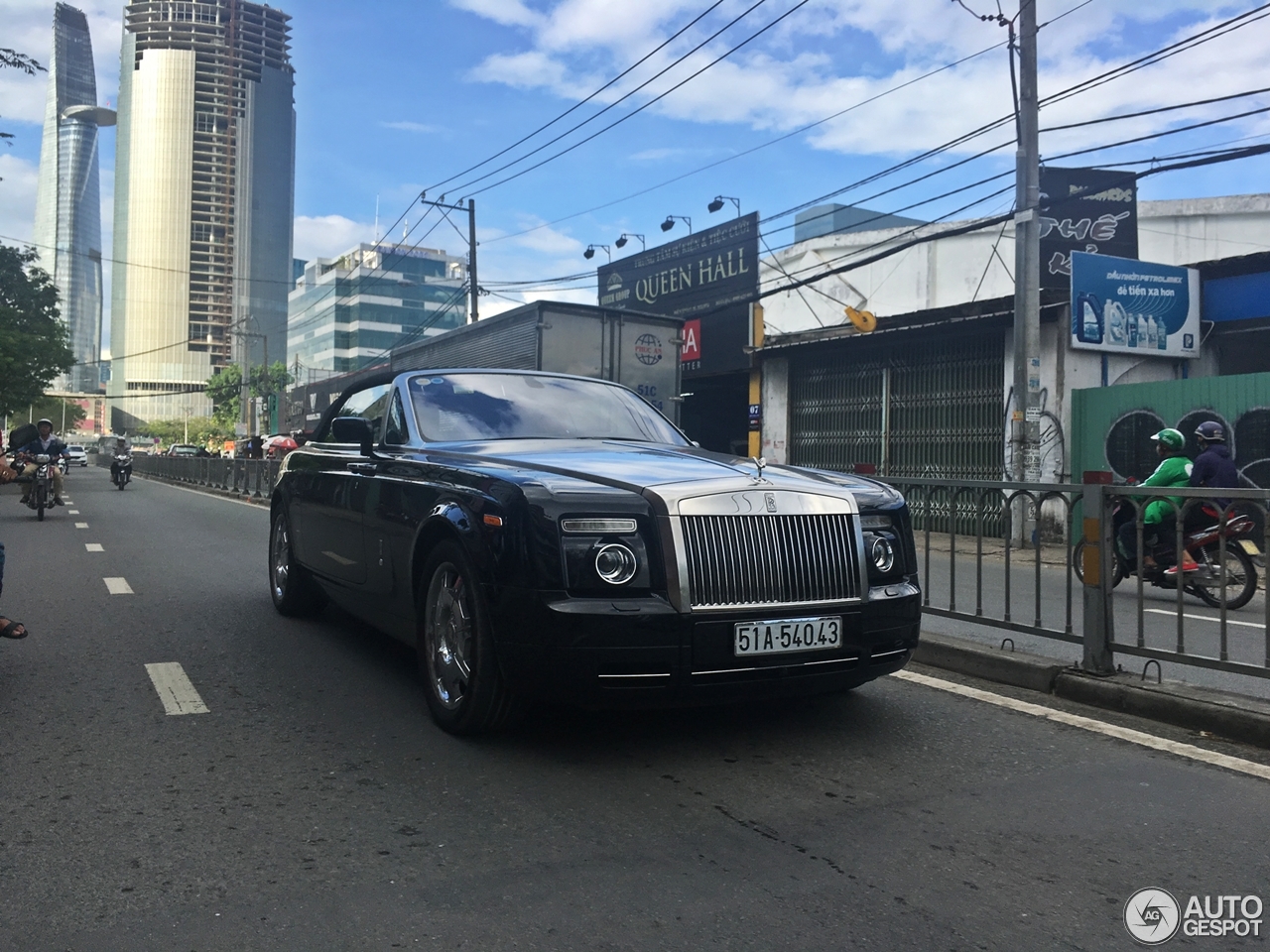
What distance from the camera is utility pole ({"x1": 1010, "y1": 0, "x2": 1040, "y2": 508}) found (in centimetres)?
1427

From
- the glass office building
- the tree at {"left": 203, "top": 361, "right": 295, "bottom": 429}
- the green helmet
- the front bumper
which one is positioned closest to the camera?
the front bumper

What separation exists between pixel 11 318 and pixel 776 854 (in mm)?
44252

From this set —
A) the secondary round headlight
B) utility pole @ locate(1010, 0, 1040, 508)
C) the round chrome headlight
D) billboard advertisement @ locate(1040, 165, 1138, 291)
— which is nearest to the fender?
the secondary round headlight

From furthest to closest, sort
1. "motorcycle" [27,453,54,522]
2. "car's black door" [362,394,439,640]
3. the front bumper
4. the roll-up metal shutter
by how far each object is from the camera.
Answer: "motorcycle" [27,453,54,522], the roll-up metal shutter, "car's black door" [362,394,439,640], the front bumper

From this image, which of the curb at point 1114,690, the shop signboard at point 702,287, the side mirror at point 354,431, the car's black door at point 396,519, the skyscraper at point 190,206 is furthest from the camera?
the skyscraper at point 190,206

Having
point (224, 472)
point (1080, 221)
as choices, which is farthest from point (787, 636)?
point (224, 472)

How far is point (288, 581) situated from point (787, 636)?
4.54 m

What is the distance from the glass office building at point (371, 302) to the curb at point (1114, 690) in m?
114

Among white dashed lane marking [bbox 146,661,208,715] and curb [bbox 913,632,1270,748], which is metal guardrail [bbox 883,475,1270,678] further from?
white dashed lane marking [bbox 146,661,208,715]

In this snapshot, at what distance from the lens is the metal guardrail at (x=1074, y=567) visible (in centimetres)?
517

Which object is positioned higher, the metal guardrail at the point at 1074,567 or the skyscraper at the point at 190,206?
the skyscraper at the point at 190,206

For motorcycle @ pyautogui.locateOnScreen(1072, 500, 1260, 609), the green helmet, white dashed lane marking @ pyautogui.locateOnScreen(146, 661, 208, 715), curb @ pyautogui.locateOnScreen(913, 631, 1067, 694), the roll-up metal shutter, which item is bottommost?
white dashed lane marking @ pyautogui.locateOnScreen(146, 661, 208, 715)

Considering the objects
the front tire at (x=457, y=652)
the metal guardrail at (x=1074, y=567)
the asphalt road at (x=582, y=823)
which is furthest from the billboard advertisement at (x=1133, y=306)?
the front tire at (x=457, y=652)

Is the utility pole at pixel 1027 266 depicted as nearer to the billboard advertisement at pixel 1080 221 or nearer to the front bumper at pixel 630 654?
the billboard advertisement at pixel 1080 221
